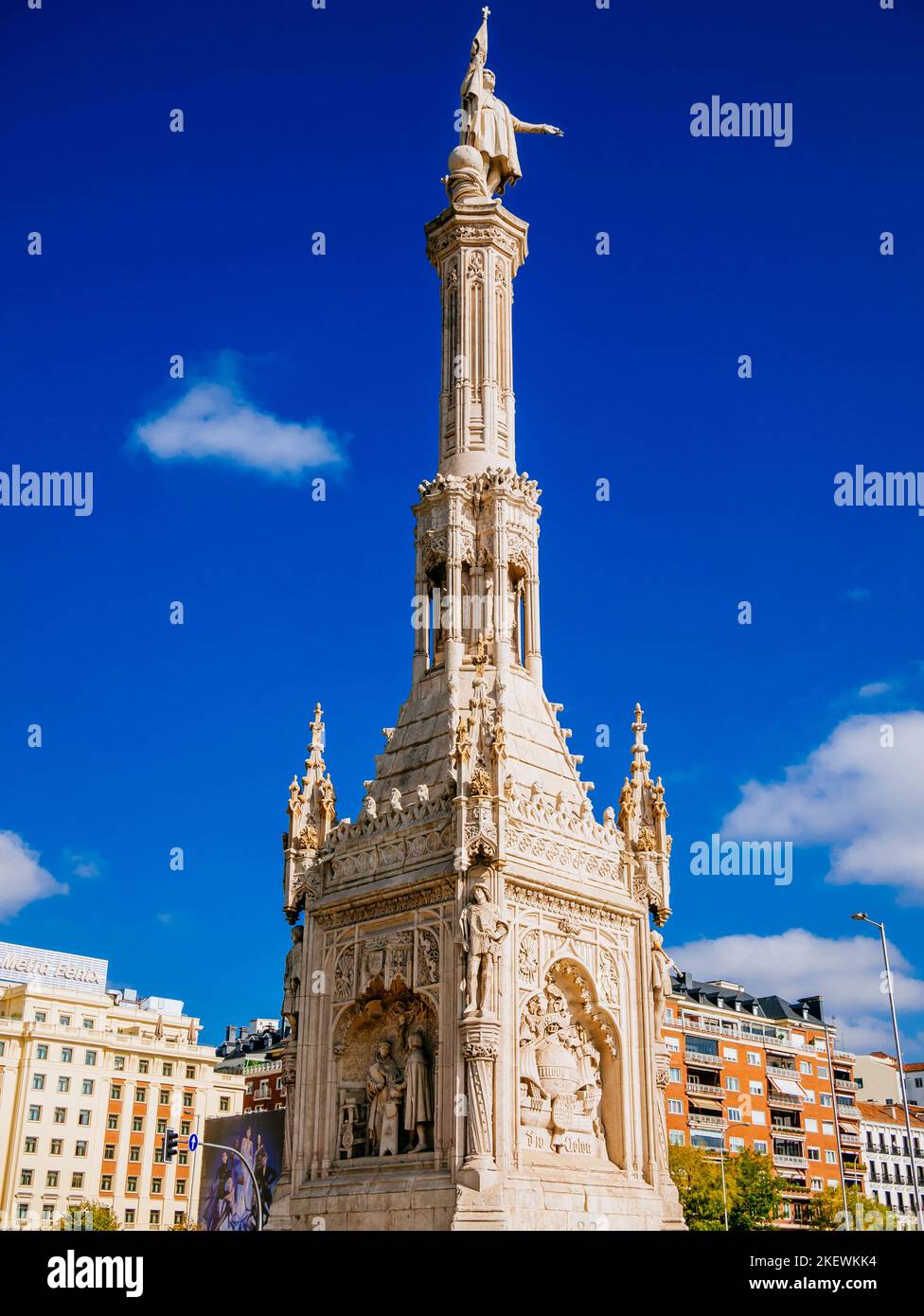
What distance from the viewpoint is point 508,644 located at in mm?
34000

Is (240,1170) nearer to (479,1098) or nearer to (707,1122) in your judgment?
(479,1098)

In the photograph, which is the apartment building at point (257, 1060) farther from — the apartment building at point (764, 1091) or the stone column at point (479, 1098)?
the stone column at point (479, 1098)

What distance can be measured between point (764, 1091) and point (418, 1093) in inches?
2776

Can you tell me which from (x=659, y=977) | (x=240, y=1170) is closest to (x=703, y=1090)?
(x=240, y=1170)

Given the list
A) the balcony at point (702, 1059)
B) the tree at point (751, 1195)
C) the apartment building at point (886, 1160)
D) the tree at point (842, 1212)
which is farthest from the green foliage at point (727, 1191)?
the apartment building at point (886, 1160)

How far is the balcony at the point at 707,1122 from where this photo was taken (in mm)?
86688

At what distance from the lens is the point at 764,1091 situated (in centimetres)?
9288

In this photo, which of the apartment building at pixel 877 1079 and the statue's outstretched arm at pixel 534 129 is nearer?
the statue's outstretched arm at pixel 534 129

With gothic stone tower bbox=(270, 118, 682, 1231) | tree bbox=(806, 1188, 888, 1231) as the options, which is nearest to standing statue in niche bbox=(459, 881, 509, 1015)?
gothic stone tower bbox=(270, 118, 682, 1231)

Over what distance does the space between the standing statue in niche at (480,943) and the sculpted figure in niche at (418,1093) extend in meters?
2.34

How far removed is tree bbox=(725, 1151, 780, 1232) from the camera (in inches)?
2805

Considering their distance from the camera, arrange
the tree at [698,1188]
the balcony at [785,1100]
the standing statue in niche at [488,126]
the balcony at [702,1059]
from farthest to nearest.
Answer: the balcony at [785,1100], the balcony at [702,1059], the tree at [698,1188], the standing statue in niche at [488,126]

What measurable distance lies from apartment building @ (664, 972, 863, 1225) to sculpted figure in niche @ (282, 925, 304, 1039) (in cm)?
5577

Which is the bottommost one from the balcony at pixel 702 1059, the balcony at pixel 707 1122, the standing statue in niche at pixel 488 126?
the balcony at pixel 707 1122
